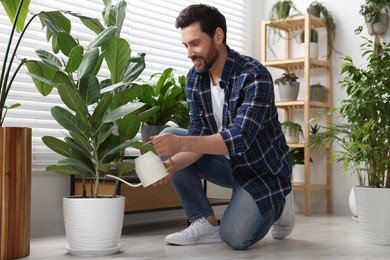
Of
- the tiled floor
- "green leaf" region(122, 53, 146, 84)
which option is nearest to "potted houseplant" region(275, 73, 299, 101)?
the tiled floor

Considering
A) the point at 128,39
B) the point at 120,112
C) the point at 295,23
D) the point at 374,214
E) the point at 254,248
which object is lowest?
the point at 254,248

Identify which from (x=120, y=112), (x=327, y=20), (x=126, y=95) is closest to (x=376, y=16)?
(x=327, y=20)

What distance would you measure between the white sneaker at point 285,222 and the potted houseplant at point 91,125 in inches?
32.0

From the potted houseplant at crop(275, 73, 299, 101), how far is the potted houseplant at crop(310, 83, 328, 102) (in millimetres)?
116

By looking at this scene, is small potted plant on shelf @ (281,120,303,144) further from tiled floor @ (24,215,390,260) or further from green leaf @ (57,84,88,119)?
green leaf @ (57,84,88,119)

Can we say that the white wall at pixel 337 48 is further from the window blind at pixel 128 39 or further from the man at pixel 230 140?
the man at pixel 230 140

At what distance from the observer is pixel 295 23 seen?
4426 millimetres

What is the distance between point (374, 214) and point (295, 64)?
6.41 ft

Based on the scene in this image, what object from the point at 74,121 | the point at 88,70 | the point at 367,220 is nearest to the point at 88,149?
the point at 74,121

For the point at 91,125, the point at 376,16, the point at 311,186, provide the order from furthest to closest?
the point at 311,186, the point at 376,16, the point at 91,125

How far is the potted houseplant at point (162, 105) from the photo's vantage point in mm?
3213

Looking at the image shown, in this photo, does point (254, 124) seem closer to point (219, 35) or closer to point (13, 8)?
point (219, 35)

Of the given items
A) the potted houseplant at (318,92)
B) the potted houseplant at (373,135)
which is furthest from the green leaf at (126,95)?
the potted houseplant at (318,92)

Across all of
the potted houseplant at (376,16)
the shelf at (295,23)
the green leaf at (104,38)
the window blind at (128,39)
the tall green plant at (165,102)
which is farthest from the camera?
the shelf at (295,23)
